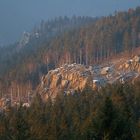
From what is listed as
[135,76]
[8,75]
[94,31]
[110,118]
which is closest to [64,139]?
[110,118]

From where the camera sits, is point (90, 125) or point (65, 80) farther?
point (65, 80)

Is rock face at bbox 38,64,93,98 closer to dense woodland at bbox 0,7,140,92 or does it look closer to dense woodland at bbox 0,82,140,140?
dense woodland at bbox 0,7,140,92

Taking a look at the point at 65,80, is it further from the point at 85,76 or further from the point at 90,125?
the point at 90,125

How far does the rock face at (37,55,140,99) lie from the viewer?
100 m

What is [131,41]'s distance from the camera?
391 ft

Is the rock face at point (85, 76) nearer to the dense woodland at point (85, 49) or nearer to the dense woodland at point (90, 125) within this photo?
the dense woodland at point (85, 49)

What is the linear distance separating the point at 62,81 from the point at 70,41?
33.4 meters

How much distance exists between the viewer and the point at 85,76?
105500 millimetres

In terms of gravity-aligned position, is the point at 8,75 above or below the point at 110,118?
above

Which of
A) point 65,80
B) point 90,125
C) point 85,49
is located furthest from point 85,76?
point 90,125

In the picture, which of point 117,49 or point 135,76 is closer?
point 135,76

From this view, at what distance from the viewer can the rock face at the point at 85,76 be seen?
10012 centimetres

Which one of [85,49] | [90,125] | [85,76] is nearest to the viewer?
[90,125]

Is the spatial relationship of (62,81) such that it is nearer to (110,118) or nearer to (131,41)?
(131,41)
